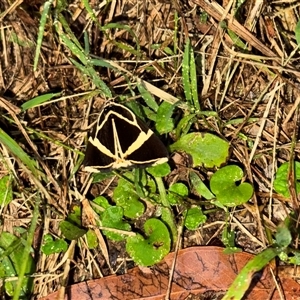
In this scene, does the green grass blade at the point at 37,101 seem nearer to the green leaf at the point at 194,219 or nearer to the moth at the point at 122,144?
the moth at the point at 122,144

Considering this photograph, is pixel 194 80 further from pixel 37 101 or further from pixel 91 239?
pixel 91 239

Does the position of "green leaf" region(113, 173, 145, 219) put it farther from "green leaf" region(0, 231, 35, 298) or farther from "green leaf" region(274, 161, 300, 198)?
"green leaf" region(274, 161, 300, 198)

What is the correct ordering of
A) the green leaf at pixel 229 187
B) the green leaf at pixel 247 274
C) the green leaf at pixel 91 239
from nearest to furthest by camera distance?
1. the green leaf at pixel 247 274
2. the green leaf at pixel 229 187
3. the green leaf at pixel 91 239

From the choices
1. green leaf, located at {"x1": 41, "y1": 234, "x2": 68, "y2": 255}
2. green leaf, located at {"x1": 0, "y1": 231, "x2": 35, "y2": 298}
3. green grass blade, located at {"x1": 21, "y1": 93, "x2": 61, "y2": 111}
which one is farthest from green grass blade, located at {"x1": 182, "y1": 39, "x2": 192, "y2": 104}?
green leaf, located at {"x1": 0, "y1": 231, "x2": 35, "y2": 298}

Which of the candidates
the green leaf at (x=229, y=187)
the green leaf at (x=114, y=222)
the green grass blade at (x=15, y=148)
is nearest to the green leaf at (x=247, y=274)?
the green leaf at (x=229, y=187)

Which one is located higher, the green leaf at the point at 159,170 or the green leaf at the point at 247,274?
the green leaf at the point at 159,170

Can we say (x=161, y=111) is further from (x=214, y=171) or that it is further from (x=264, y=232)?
(x=264, y=232)

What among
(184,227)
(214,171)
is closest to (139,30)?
(214,171)
